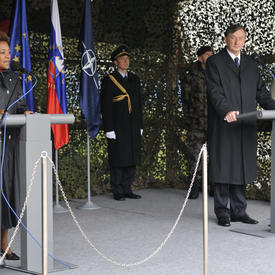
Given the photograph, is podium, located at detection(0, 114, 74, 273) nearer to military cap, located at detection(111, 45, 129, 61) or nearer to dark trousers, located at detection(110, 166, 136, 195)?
military cap, located at detection(111, 45, 129, 61)

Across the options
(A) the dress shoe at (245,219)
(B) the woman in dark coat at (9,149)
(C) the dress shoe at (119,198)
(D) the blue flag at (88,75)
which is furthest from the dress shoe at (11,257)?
(C) the dress shoe at (119,198)

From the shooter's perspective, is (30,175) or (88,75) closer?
(30,175)

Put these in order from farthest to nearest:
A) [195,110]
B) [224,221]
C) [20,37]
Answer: [195,110]
[20,37]
[224,221]

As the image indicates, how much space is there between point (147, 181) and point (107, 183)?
0.66 meters

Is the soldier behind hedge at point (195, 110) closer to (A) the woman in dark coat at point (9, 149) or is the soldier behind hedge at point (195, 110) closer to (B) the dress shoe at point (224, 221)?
(B) the dress shoe at point (224, 221)

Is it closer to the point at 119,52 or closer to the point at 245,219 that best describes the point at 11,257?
the point at 245,219

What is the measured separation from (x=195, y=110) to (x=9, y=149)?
3.45 meters

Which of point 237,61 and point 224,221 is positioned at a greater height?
point 237,61

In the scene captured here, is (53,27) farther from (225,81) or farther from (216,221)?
(216,221)

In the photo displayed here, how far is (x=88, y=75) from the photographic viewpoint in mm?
6469

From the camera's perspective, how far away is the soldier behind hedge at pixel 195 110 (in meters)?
7.09

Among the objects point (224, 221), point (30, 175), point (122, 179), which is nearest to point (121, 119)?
point (122, 179)

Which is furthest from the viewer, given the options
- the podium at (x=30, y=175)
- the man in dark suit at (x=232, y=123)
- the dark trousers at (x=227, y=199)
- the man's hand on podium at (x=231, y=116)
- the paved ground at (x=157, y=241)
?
the dark trousers at (x=227, y=199)

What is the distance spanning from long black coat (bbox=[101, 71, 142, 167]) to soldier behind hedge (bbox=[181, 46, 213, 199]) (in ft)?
1.89
